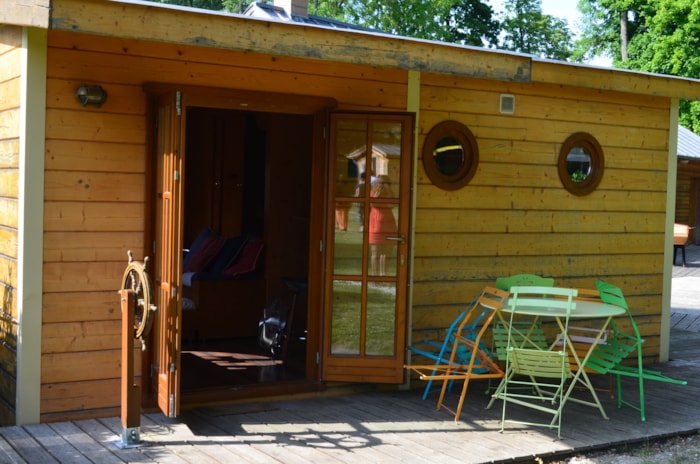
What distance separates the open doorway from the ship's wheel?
1.48 meters

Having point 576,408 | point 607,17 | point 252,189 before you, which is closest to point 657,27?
point 607,17

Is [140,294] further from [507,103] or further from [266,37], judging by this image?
[507,103]

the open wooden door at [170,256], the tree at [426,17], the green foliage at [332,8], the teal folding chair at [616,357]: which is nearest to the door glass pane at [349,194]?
the open wooden door at [170,256]

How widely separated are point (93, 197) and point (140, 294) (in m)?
0.76

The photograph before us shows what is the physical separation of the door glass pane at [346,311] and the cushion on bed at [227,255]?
2161mm

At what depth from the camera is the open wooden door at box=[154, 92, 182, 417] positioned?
16.4 ft

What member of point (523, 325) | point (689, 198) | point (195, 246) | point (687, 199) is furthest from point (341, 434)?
point (689, 198)

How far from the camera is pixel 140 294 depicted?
4.80 m

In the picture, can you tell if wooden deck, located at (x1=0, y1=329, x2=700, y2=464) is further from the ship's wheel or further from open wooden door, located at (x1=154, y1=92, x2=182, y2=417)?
the ship's wheel

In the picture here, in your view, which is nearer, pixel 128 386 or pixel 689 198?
pixel 128 386

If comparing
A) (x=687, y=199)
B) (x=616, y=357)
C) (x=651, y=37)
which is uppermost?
(x=651, y=37)

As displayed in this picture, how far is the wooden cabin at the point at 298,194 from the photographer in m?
4.99

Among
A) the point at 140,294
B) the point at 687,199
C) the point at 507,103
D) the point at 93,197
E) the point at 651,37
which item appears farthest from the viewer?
the point at 651,37

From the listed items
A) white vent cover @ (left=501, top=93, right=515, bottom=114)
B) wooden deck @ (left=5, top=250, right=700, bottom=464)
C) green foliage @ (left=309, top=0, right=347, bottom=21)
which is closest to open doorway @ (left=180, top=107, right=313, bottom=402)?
wooden deck @ (left=5, top=250, right=700, bottom=464)
